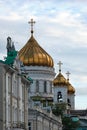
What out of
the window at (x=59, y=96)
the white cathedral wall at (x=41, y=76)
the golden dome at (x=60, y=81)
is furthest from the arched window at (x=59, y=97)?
the white cathedral wall at (x=41, y=76)

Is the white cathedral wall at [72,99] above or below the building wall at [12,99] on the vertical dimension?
above

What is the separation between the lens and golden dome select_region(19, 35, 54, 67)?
104938mm

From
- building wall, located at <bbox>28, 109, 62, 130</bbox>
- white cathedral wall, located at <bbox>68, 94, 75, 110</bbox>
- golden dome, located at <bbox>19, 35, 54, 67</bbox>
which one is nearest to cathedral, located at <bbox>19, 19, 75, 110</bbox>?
golden dome, located at <bbox>19, 35, 54, 67</bbox>

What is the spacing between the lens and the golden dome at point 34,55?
105 m

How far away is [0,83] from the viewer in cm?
5109

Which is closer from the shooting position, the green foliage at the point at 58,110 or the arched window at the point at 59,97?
the green foliage at the point at 58,110

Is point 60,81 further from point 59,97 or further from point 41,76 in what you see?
point 41,76

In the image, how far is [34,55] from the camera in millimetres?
106375

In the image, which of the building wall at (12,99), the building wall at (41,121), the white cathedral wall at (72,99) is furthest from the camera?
the white cathedral wall at (72,99)

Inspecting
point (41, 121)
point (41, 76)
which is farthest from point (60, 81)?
point (41, 121)

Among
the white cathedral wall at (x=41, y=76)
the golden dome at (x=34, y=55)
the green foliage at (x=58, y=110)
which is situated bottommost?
the green foliage at (x=58, y=110)

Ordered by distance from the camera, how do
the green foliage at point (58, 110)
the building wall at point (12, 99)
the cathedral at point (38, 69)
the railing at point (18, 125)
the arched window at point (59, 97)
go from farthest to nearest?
the arched window at point (59, 97), the cathedral at point (38, 69), the green foliage at point (58, 110), the railing at point (18, 125), the building wall at point (12, 99)

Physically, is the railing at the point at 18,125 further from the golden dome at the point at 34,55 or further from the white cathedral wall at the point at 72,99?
the white cathedral wall at the point at 72,99

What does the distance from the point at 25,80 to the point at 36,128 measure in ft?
25.3
